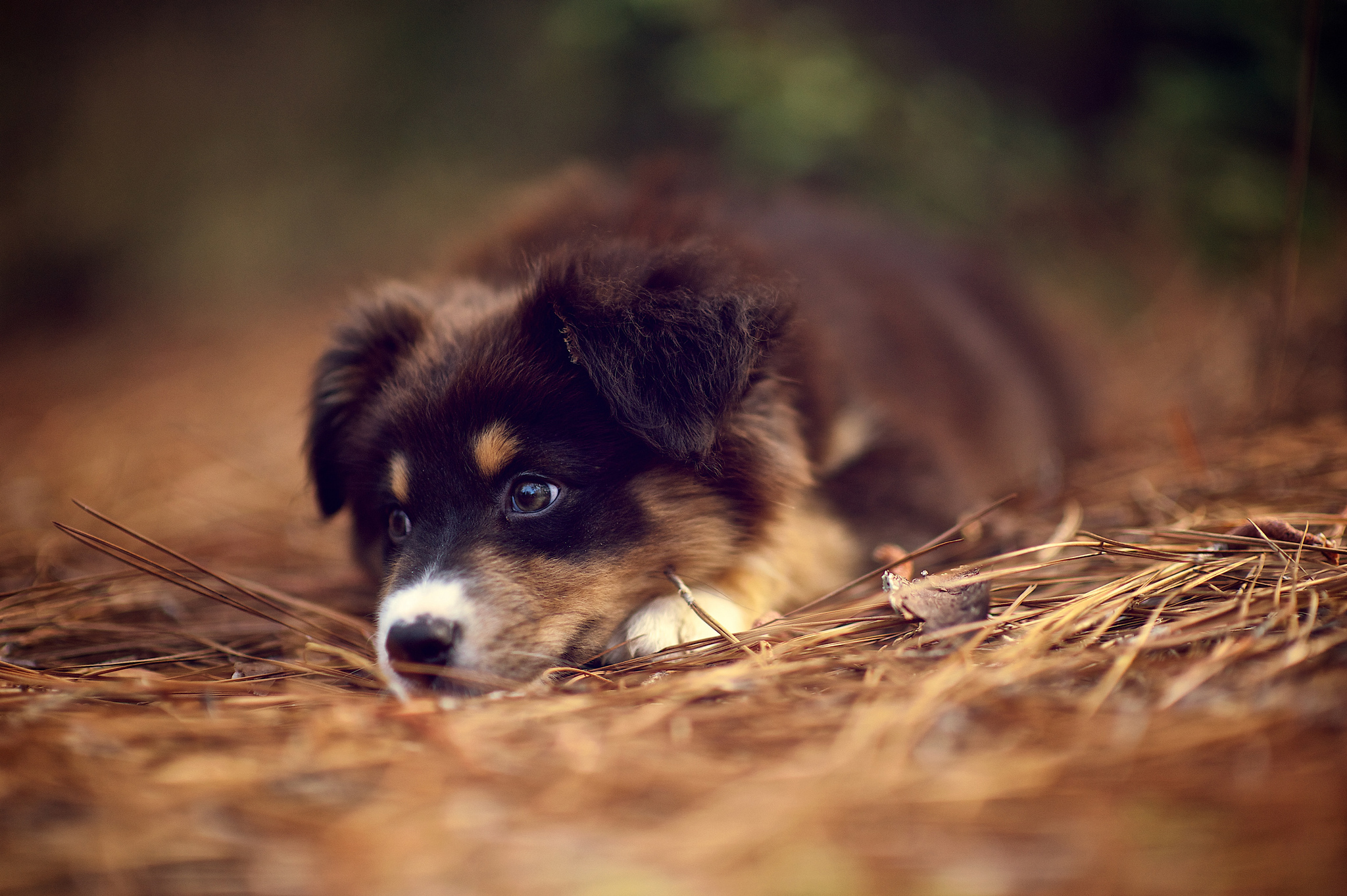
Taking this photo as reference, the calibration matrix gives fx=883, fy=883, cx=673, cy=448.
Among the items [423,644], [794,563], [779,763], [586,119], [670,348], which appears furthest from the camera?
[586,119]

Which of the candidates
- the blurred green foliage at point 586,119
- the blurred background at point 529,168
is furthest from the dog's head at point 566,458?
the blurred green foliage at point 586,119

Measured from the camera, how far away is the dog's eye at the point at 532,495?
2.19 meters

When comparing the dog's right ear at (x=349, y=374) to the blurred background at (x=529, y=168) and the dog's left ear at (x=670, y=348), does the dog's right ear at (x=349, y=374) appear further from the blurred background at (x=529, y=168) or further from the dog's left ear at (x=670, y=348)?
the dog's left ear at (x=670, y=348)

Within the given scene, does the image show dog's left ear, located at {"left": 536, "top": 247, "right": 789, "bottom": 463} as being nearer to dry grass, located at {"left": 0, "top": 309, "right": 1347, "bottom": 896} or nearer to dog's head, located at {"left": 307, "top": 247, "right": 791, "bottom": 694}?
dog's head, located at {"left": 307, "top": 247, "right": 791, "bottom": 694}

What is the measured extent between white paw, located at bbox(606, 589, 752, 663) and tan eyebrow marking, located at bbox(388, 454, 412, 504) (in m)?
0.66

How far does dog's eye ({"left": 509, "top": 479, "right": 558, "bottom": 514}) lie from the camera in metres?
2.19

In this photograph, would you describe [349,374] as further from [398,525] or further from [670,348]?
[670,348]

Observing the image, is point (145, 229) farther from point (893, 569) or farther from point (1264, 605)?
point (1264, 605)

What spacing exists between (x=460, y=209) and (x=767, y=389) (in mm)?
5447

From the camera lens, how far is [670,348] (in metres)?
2.04

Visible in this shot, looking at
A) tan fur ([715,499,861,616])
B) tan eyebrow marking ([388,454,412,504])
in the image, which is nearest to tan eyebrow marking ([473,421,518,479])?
tan eyebrow marking ([388,454,412,504])

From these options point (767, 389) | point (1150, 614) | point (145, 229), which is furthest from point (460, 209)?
point (1150, 614)

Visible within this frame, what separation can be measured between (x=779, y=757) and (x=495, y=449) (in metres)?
1.10

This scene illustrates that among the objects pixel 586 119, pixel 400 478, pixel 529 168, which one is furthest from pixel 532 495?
pixel 529 168
